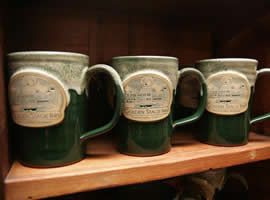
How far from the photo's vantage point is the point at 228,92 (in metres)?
0.51

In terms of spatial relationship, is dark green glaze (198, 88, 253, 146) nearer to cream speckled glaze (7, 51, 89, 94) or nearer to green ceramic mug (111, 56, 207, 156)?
green ceramic mug (111, 56, 207, 156)

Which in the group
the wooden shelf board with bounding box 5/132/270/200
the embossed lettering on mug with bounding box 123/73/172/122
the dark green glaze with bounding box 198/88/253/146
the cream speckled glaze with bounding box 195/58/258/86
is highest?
the cream speckled glaze with bounding box 195/58/258/86

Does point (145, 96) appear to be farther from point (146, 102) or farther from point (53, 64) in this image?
point (53, 64)

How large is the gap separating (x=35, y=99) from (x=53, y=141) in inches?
3.1

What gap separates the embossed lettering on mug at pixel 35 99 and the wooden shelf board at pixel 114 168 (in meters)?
0.09

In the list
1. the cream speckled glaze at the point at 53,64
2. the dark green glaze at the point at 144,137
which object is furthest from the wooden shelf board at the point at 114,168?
the cream speckled glaze at the point at 53,64

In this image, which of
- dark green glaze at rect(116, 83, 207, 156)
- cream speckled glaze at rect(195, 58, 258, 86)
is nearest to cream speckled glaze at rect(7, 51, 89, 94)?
dark green glaze at rect(116, 83, 207, 156)

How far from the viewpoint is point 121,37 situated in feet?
2.16

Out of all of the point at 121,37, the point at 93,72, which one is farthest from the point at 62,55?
the point at 121,37

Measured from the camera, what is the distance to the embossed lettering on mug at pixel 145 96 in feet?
1.44

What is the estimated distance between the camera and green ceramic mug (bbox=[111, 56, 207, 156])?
1.44 ft

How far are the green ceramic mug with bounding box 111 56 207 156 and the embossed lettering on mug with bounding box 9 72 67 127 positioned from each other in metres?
0.13

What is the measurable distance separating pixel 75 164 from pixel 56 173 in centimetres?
5

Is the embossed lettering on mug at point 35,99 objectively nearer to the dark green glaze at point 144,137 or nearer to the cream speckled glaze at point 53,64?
the cream speckled glaze at point 53,64
